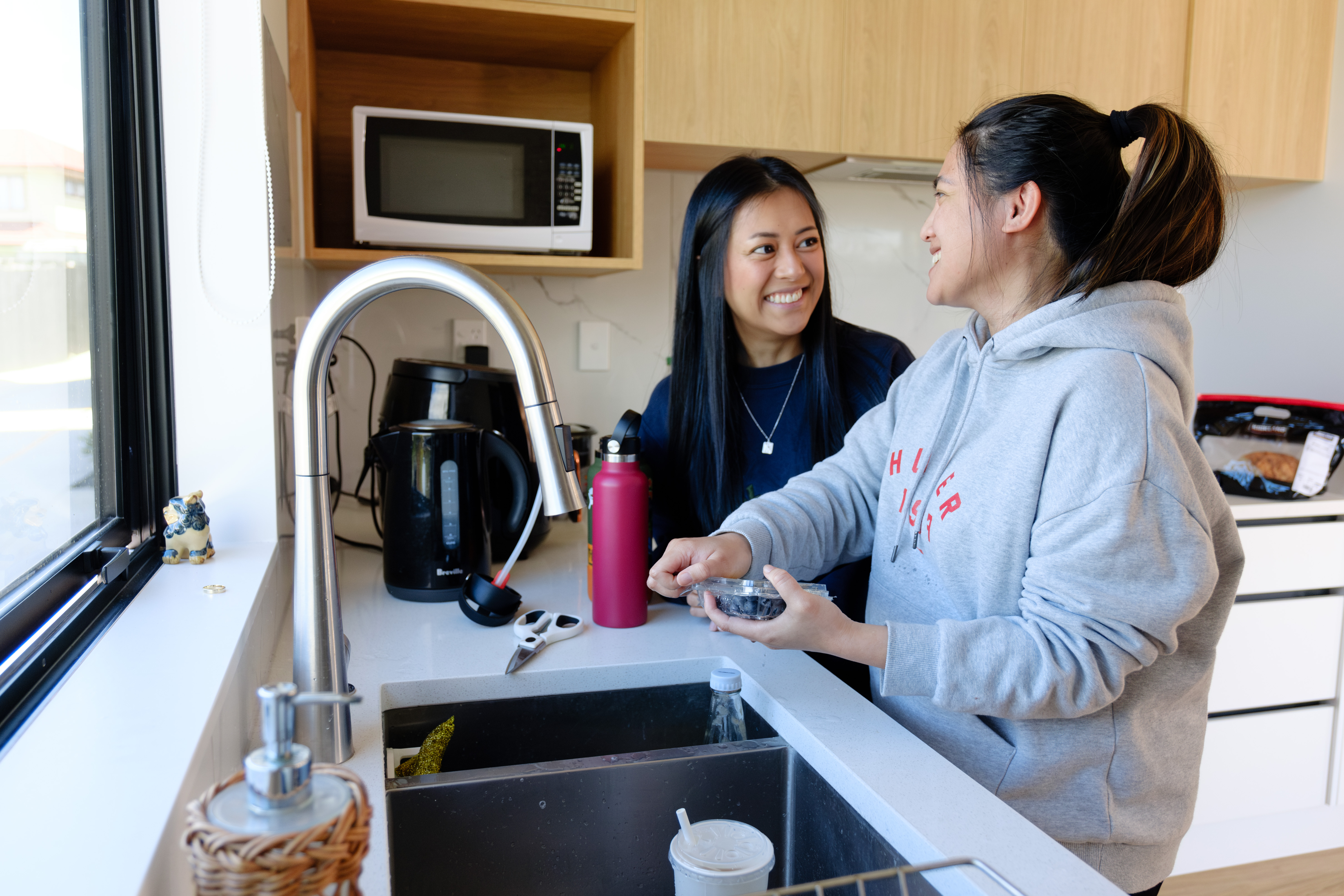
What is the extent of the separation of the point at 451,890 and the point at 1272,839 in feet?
7.05

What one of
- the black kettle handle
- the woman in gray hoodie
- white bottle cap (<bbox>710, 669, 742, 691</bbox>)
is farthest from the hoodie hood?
the black kettle handle

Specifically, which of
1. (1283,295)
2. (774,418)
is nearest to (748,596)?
(774,418)

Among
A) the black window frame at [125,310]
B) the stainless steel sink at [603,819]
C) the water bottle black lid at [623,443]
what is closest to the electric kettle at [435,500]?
the water bottle black lid at [623,443]

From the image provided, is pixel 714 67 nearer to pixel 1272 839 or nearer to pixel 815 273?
pixel 815 273

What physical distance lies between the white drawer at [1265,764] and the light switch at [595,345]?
1566 millimetres

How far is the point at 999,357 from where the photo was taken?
0.94m

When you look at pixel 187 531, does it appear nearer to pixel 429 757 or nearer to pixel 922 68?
pixel 429 757

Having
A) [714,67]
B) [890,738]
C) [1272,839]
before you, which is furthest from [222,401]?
[1272,839]

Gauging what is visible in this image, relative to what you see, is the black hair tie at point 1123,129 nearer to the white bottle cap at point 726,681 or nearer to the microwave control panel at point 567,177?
the white bottle cap at point 726,681

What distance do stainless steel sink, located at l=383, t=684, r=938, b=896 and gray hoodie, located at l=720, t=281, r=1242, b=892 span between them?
15 cm

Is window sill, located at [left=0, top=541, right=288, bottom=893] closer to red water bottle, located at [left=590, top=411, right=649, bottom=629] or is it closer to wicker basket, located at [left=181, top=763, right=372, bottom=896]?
wicker basket, located at [left=181, top=763, right=372, bottom=896]

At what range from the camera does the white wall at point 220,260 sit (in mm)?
1104

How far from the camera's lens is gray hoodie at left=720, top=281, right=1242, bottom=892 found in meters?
0.80

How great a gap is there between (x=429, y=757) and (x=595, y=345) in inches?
54.3
